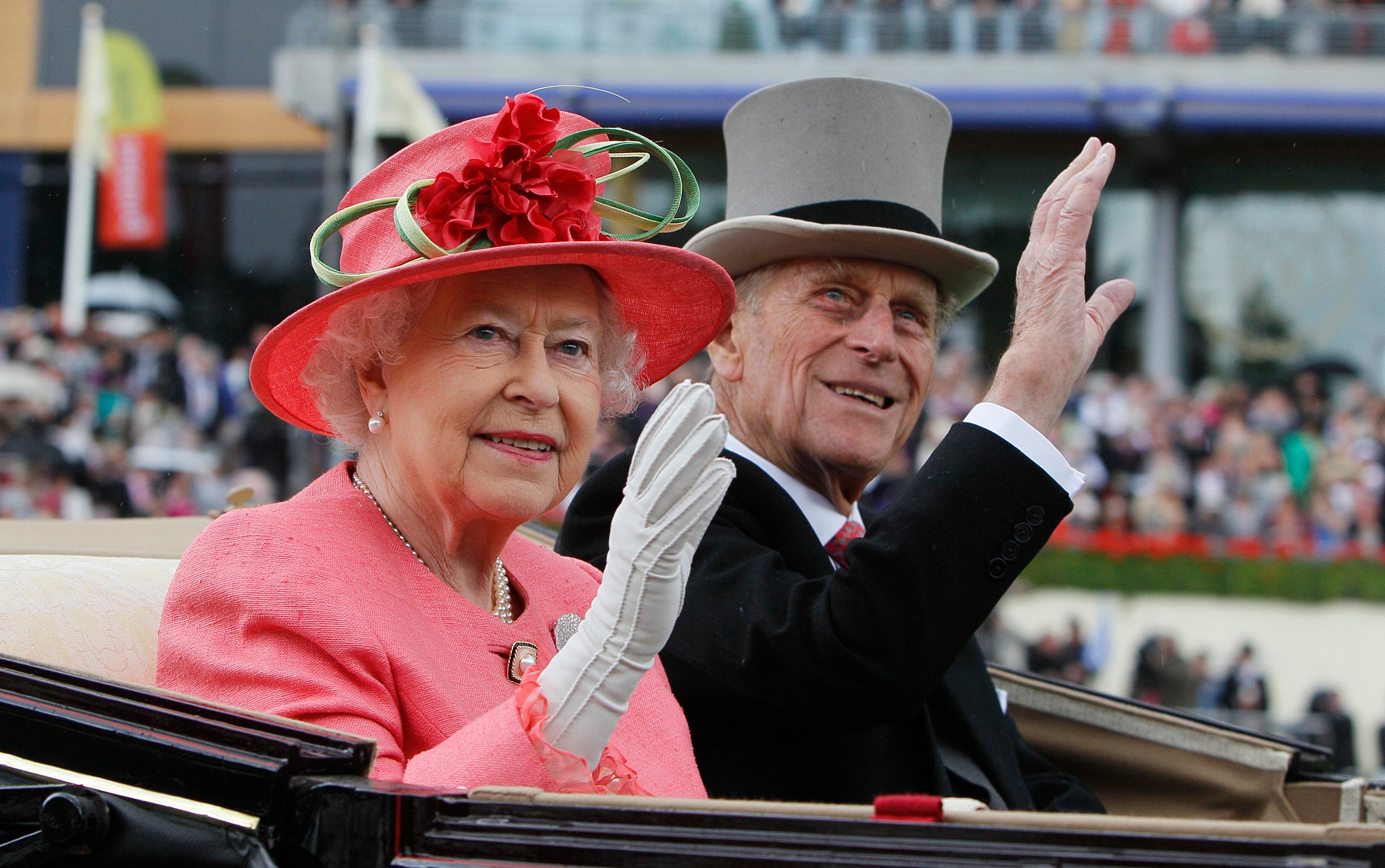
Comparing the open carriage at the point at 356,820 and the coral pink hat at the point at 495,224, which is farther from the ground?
the coral pink hat at the point at 495,224

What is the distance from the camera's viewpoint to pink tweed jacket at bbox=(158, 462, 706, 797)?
139 cm

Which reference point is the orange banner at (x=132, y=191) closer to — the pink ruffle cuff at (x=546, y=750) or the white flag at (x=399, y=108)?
the white flag at (x=399, y=108)

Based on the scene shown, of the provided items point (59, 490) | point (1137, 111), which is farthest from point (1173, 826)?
point (1137, 111)

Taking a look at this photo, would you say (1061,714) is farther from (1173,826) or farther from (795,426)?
(1173,826)

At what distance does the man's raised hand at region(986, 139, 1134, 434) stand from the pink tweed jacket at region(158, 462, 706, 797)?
0.66m

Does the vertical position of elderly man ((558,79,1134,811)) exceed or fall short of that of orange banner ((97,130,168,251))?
it exceeds it

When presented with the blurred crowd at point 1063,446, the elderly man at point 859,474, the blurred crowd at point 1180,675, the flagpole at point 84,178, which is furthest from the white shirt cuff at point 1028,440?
the flagpole at point 84,178

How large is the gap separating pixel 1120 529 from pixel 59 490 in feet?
26.4

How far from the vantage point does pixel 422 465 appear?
1.68 metres

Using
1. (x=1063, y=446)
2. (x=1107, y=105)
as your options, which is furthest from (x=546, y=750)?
(x=1107, y=105)

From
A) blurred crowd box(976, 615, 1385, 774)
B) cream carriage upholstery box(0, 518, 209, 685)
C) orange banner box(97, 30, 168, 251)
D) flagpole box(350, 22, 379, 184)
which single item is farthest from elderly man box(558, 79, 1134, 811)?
orange banner box(97, 30, 168, 251)

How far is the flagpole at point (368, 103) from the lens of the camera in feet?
27.6

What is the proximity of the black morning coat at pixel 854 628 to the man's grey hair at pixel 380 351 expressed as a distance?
0.29 metres

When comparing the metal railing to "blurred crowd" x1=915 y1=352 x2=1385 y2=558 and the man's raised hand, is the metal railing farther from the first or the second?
the man's raised hand
